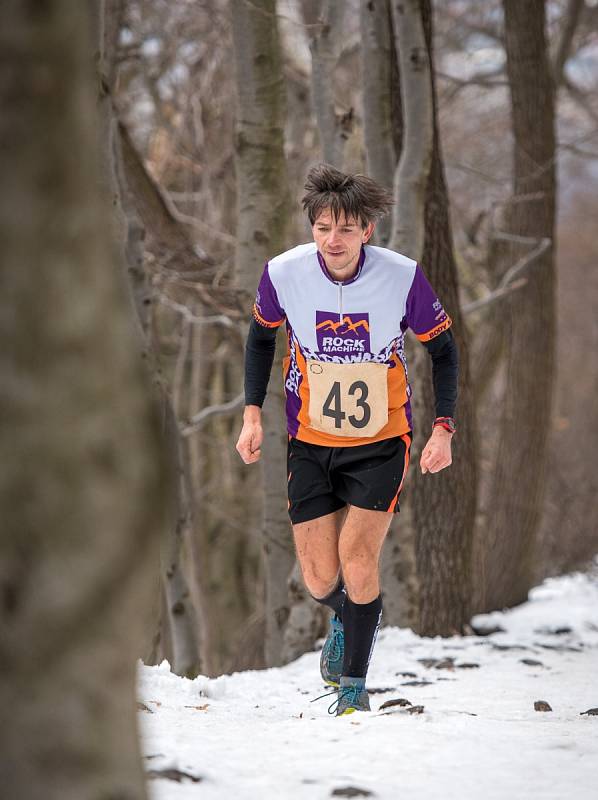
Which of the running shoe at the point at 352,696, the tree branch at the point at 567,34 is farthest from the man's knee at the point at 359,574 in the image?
the tree branch at the point at 567,34

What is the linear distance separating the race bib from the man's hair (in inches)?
21.1

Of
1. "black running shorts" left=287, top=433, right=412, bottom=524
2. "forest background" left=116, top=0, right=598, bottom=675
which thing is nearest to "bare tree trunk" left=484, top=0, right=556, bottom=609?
"forest background" left=116, top=0, right=598, bottom=675

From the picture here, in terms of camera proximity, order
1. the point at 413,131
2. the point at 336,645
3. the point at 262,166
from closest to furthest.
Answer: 1. the point at 336,645
2. the point at 413,131
3. the point at 262,166

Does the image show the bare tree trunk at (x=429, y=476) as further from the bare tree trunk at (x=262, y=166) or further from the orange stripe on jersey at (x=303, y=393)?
the orange stripe on jersey at (x=303, y=393)

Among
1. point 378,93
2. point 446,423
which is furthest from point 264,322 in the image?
point 378,93

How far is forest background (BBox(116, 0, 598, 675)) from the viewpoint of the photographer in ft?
21.4

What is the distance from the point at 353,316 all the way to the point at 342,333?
74 millimetres

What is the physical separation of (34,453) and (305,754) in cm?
169

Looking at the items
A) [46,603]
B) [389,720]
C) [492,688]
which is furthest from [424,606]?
[46,603]

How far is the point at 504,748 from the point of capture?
9.79 feet

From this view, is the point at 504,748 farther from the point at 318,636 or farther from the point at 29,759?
the point at 318,636

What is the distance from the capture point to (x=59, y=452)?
4.73 ft

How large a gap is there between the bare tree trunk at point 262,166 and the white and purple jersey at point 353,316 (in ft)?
8.93

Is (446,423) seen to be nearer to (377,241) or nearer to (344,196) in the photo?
(344,196)
